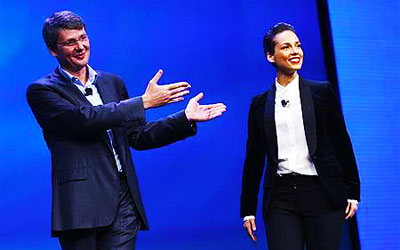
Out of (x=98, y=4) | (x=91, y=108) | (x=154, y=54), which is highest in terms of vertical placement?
(x=98, y=4)

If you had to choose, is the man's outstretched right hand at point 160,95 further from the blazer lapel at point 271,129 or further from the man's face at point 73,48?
the blazer lapel at point 271,129

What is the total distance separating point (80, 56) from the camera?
2.14 metres

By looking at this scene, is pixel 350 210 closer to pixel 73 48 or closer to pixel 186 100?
pixel 73 48

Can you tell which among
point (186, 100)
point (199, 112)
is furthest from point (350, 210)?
point (186, 100)

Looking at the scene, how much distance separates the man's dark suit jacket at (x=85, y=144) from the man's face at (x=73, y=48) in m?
0.07

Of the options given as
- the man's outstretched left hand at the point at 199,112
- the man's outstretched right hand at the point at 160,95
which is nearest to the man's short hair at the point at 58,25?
the man's outstretched right hand at the point at 160,95

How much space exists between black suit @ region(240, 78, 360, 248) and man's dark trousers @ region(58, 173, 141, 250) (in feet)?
2.09

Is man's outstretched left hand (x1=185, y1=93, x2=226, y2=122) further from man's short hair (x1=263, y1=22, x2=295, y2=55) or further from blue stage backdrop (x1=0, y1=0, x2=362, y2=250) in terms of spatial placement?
blue stage backdrop (x1=0, y1=0, x2=362, y2=250)

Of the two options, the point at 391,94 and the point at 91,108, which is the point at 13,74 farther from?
the point at 391,94

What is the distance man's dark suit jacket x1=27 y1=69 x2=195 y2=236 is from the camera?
77.9 inches

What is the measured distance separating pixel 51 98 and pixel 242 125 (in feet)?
5.56

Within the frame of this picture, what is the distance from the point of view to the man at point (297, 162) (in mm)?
2395

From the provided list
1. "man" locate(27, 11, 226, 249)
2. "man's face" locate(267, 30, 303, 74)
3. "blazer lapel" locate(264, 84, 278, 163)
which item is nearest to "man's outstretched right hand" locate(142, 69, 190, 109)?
"man" locate(27, 11, 226, 249)

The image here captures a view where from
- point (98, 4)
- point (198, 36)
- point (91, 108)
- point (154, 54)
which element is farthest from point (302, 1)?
point (91, 108)
